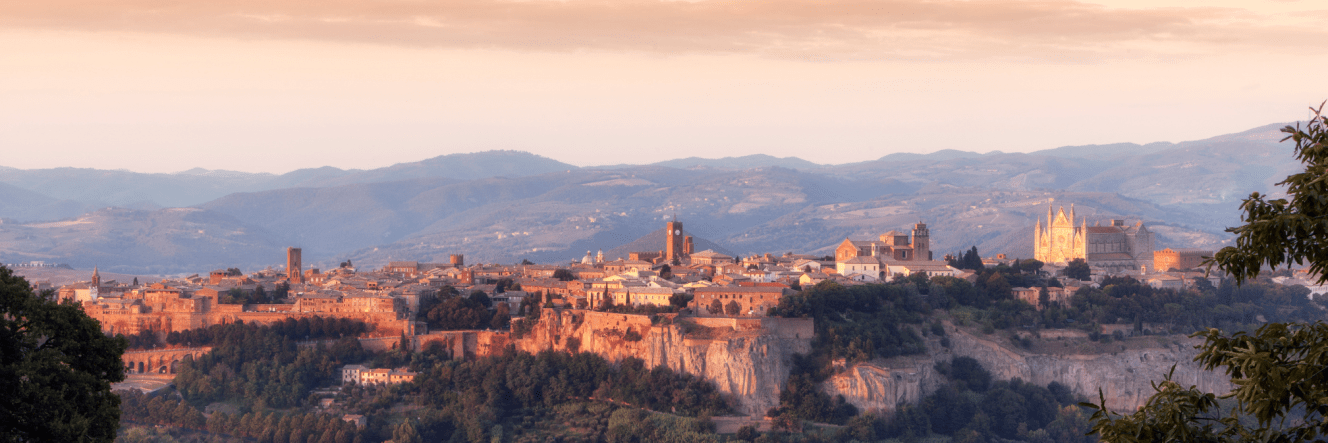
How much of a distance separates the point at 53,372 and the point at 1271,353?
40.3ft

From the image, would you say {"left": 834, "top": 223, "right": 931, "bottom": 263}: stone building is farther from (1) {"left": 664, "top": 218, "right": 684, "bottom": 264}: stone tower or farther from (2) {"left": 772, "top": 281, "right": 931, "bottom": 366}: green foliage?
(2) {"left": 772, "top": 281, "right": 931, "bottom": 366}: green foliage

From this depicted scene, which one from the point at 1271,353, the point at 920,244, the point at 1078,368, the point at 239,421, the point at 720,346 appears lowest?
the point at 239,421

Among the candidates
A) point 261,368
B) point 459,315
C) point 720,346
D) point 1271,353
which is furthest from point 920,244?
point 1271,353

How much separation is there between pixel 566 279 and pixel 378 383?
1323cm

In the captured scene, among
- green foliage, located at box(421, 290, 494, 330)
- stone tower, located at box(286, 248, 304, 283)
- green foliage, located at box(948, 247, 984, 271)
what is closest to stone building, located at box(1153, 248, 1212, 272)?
green foliage, located at box(948, 247, 984, 271)

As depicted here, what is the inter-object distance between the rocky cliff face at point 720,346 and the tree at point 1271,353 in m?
41.4

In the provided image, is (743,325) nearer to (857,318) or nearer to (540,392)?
(857,318)

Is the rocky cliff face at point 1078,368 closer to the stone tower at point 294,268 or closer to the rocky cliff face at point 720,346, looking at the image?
the rocky cliff face at point 720,346

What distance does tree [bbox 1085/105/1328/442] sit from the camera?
26.8ft

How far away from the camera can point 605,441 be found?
160 ft

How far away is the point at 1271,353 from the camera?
27.3ft

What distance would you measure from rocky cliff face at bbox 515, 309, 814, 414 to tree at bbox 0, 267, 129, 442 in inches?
1356

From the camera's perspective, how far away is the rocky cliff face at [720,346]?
1973 inches

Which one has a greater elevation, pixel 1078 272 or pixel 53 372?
pixel 53 372
